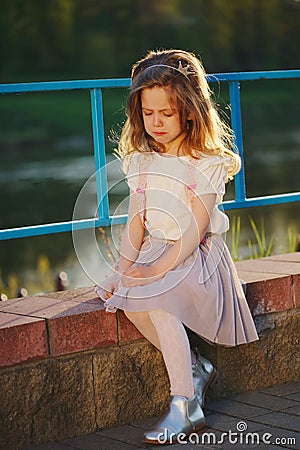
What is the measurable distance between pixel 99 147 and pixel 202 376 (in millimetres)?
868

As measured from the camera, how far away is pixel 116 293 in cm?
318

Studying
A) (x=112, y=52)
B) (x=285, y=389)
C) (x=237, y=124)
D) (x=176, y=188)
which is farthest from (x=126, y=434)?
(x=112, y=52)

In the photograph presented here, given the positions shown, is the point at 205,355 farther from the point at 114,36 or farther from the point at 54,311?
the point at 114,36

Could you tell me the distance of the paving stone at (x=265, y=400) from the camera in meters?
3.36

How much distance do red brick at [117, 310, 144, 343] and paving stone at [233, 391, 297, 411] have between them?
453 mm

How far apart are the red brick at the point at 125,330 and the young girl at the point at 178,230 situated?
40mm

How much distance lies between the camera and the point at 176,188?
328cm

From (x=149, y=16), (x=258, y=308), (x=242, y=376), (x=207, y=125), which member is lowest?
(x=242, y=376)

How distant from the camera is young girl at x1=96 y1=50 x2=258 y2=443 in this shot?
10.2ft

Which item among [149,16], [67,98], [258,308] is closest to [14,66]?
[67,98]

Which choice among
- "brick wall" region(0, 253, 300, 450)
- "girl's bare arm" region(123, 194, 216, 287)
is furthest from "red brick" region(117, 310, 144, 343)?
"girl's bare arm" region(123, 194, 216, 287)

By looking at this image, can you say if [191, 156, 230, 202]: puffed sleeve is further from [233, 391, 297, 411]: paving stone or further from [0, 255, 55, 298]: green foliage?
[0, 255, 55, 298]: green foliage

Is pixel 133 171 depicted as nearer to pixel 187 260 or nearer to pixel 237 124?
pixel 187 260

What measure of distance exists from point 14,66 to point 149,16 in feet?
13.5
